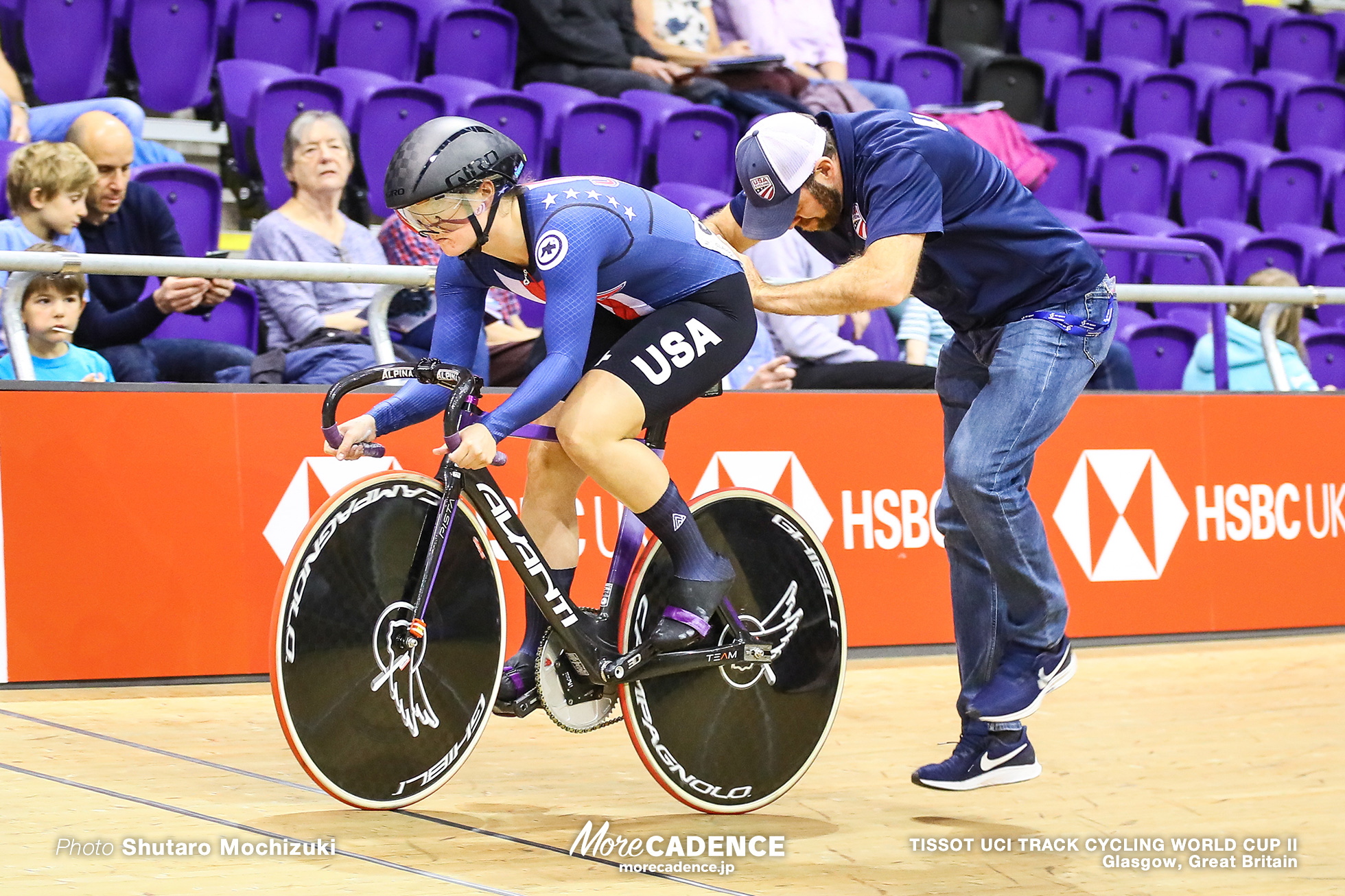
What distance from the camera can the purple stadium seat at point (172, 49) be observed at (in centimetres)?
738

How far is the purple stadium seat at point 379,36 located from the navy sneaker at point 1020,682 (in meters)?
5.76

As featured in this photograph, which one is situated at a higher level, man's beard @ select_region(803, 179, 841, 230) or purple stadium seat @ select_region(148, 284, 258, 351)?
man's beard @ select_region(803, 179, 841, 230)

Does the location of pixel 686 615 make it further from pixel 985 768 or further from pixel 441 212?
pixel 441 212

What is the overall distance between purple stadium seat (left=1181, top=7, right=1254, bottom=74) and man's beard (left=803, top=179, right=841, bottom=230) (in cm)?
965

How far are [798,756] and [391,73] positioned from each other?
5.72 meters

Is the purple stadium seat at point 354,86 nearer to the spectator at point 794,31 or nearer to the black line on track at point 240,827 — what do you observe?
the spectator at point 794,31

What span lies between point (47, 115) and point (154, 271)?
2297 millimetres

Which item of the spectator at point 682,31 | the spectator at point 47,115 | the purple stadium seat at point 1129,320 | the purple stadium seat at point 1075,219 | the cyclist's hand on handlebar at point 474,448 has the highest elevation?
the spectator at point 682,31

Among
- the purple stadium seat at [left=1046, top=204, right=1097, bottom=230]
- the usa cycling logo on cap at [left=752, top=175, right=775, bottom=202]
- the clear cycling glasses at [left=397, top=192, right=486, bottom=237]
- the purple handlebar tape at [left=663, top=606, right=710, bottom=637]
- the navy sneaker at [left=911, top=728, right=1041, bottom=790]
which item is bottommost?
the navy sneaker at [left=911, top=728, right=1041, bottom=790]

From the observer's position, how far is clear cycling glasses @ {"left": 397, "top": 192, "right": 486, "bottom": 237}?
123 inches

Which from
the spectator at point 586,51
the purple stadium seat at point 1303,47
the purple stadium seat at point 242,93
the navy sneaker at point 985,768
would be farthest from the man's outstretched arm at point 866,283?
the purple stadium seat at point 1303,47

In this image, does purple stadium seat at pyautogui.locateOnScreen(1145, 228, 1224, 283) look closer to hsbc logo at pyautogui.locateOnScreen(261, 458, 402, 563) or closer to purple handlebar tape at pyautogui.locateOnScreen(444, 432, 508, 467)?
hsbc logo at pyautogui.locateOnScreen(261, 458, 402, 563)

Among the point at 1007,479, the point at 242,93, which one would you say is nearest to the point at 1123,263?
the point at 242,93

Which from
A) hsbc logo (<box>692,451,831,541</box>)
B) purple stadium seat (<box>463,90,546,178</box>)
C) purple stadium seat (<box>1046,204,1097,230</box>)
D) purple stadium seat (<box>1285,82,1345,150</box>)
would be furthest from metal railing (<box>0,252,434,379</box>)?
purple stadium seat (<box>1285,82,1345,150</box>)
